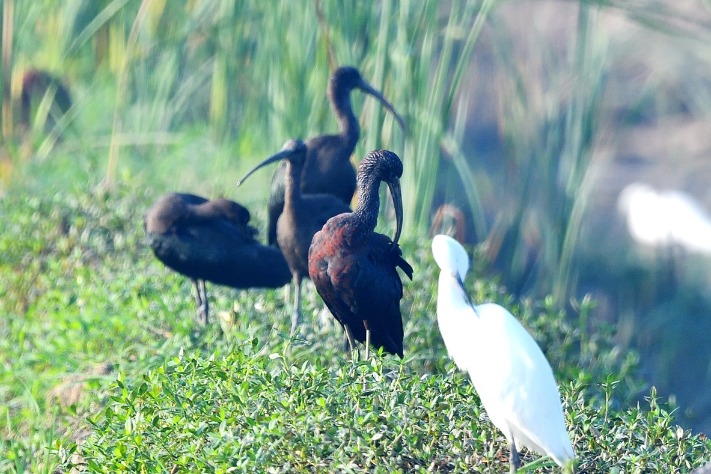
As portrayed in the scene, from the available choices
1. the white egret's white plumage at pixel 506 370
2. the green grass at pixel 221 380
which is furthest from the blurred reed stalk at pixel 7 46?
the white egret's white plumage at pixel 506 370

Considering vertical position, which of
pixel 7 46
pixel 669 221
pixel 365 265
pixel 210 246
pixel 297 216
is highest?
pixel 365 265

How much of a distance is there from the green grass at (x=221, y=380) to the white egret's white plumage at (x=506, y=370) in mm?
202

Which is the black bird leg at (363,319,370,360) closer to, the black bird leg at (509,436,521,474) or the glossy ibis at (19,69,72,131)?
the black bird leg at (509,436,521,474)

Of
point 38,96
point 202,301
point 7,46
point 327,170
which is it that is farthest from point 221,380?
point 38,96

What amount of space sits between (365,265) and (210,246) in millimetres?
1110

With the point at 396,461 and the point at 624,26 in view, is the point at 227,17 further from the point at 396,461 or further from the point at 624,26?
the point at 624,26

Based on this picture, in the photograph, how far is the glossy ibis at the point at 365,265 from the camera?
3.81m

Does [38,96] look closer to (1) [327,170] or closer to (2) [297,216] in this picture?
(1) [327,170]

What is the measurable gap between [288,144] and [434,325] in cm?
100

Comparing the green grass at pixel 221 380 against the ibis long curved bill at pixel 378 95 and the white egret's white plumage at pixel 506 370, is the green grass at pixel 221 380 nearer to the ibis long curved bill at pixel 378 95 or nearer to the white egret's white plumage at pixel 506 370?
the white egret's white plumage at pixel 506 370

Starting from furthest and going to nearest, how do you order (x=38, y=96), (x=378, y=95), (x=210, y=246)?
1. (x=38, y=96)
2. (x=378, y=95)
3. (x=210, y=246)

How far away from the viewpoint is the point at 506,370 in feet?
10.1

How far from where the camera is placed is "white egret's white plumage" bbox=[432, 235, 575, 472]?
3.03 metres

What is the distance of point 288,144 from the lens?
4.93 m
